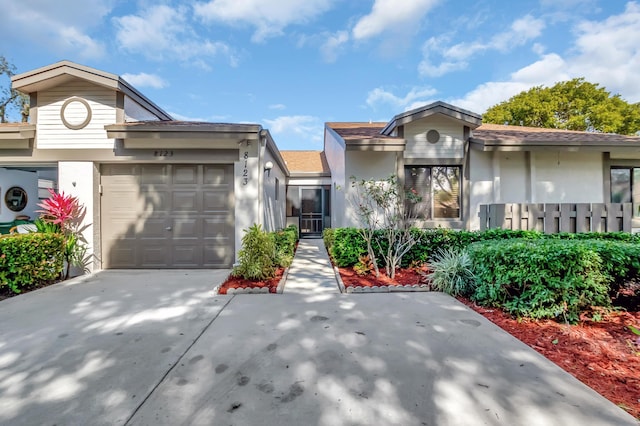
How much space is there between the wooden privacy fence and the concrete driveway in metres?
3.55

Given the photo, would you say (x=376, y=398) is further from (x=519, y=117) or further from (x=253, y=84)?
(x=519, y=117)

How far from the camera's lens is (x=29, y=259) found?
18.4ft

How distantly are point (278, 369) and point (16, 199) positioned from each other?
45.3 feet

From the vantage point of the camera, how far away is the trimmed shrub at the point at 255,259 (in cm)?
568

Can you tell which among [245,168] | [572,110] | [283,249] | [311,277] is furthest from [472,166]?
[572,110]

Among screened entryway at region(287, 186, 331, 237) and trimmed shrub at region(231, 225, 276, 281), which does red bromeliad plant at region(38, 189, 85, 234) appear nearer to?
trimmed shrub at region(231, 225, 276, 281)

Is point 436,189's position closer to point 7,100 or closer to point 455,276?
point 455,276

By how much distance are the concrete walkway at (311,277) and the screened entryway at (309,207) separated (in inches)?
215

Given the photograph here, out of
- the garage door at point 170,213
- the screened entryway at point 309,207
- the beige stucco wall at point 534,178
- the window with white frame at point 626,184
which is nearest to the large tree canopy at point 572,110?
the window with white frame at point 626,184

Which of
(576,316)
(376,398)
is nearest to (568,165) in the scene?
(576,316)

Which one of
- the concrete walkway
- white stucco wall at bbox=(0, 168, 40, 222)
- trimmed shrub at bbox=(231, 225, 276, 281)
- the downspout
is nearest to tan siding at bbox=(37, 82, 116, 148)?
the downspout

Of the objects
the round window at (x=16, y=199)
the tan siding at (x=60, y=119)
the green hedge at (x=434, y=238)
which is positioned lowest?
the green hedge at (x=434, y=238)

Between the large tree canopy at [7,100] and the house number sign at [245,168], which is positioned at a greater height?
the large tree canopy at [7,100]

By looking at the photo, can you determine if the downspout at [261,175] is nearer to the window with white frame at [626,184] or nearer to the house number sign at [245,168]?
the house number sign at [245,168]
